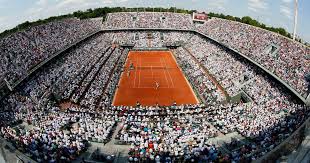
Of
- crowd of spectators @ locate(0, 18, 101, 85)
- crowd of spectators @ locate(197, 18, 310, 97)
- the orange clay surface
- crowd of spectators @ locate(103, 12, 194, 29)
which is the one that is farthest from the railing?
crowd of spectators @ locate(103, 12, 194, 29)

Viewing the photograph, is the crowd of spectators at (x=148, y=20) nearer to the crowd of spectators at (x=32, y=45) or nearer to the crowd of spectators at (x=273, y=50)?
the crowd of spectators at (x=32, y=45)

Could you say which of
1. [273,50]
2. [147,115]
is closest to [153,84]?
[147,115]

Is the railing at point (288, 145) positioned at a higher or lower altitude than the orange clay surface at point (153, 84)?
higher

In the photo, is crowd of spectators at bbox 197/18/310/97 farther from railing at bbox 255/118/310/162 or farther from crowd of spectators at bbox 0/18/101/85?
crowd of spectators at bbox 0/18/101/85

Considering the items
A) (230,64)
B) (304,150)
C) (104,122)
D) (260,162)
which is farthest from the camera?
(230,64)

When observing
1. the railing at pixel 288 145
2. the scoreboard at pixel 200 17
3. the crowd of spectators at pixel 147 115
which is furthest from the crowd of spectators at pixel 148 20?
the railing at pixel 288 145

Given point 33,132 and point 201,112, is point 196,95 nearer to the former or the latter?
point 201,112

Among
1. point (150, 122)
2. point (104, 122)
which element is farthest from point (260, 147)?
point (104, 122)
